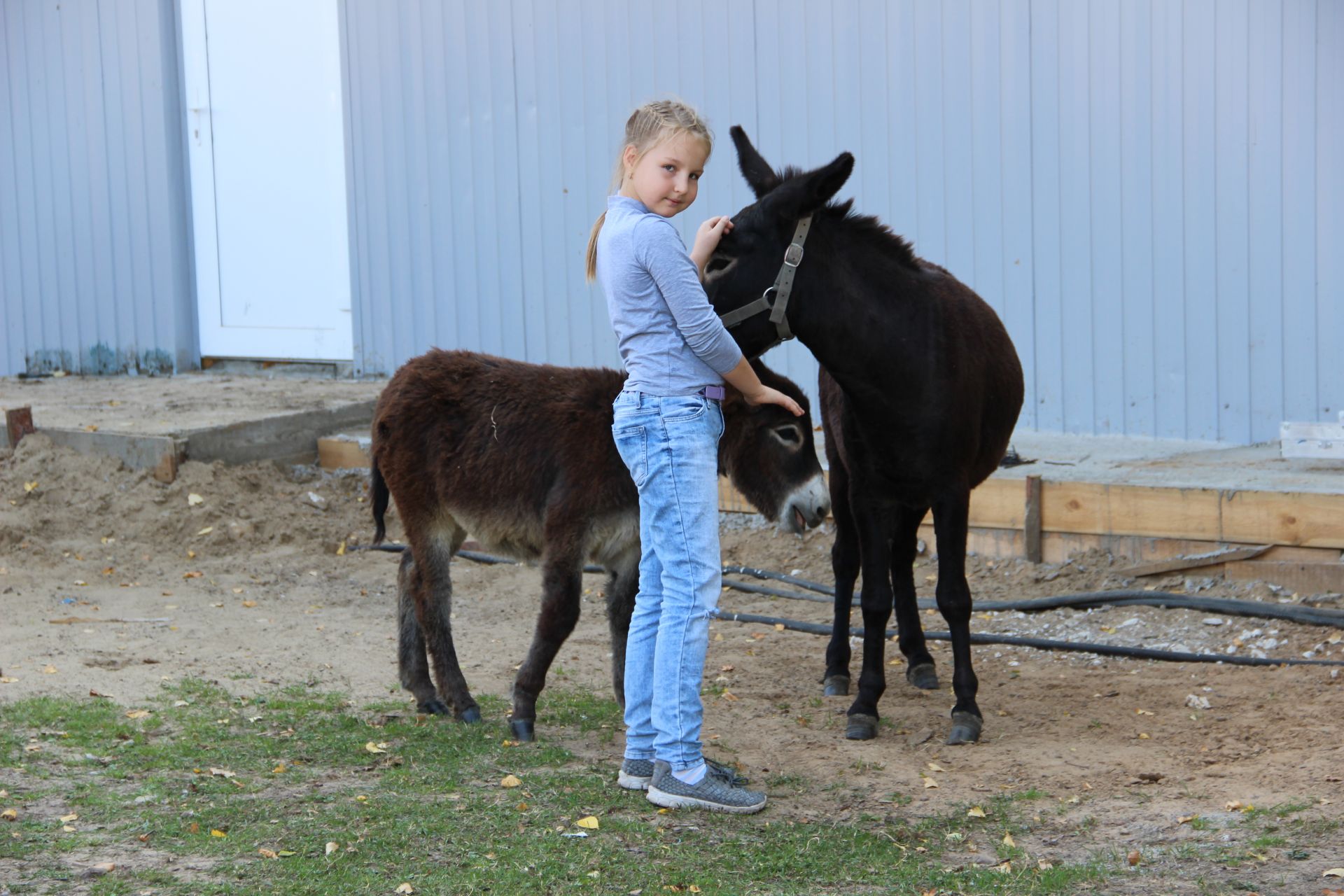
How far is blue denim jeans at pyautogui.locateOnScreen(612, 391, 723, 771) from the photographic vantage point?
4184 millimetres

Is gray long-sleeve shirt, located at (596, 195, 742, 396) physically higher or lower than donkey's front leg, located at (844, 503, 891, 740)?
higher

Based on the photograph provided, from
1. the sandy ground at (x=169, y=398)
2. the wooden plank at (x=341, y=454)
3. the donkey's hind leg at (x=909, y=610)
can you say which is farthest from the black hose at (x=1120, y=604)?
the sandy ground at (x=169, y=398)

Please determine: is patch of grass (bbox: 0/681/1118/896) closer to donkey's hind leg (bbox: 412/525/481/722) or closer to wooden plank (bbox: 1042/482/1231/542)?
donkey's hind leg (bbox: 412/525/481/722)

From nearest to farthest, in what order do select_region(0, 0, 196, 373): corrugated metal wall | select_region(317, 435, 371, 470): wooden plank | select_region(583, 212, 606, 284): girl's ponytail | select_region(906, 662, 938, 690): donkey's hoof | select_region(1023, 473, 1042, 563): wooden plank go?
select_region(583, 212, 606, 284): girl's ponytail, select_region(906, 662, 938, 690): donkey's hoof, select_region(1023, 473, 1042, 563): wooden plank, select_region(317, 435, 371, 470): wooden plank, select_region(0, 0, 196, 373): corrugated metal wall

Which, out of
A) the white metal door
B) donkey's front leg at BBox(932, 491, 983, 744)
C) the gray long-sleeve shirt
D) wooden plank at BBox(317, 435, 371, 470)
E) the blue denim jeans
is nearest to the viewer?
the gray long-sleeve shirt

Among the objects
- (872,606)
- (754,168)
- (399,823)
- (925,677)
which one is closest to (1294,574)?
(925,677)

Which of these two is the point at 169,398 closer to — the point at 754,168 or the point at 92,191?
the point at 92,191

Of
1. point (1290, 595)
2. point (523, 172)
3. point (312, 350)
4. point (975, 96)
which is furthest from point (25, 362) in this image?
point (1290, 595)

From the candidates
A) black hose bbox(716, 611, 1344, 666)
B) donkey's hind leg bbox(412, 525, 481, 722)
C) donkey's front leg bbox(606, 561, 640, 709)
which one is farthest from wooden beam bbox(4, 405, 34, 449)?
donkey's front leg bbox(606, 561, 640, 709)

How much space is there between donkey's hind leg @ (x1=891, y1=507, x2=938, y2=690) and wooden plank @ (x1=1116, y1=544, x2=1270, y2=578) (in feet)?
5.03

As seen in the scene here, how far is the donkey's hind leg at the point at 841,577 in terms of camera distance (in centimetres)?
574

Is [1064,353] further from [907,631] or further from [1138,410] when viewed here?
[907,631]

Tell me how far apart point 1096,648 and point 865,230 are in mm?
2271

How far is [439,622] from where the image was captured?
5.24 meters
